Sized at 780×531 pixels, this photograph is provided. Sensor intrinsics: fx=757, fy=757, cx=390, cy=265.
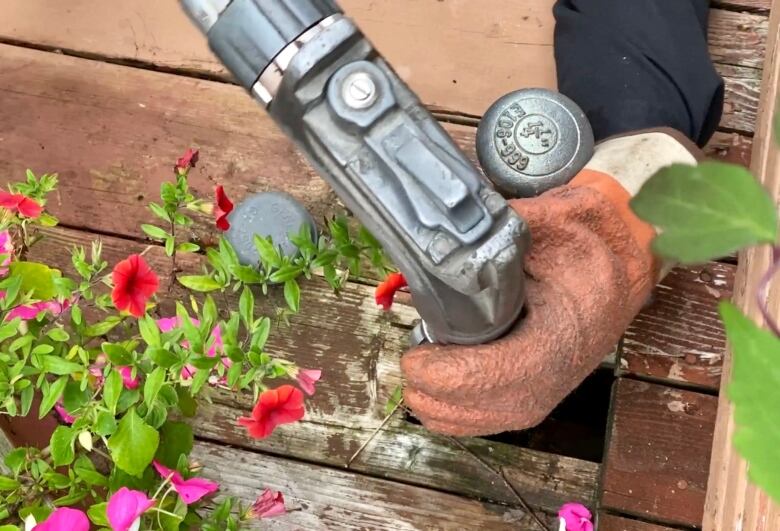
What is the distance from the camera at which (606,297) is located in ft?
2.67

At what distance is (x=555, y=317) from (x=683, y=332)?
424 mm

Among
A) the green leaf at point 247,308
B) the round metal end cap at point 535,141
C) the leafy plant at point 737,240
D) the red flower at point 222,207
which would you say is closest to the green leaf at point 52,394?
the green leaf at point 247,308

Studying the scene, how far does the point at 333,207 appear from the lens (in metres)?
1.22

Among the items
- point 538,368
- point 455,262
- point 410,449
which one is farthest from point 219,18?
point 410,449

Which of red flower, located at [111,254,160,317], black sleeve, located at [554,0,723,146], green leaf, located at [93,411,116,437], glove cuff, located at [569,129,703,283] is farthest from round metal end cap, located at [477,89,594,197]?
green leaf, located at [93,411,116,437]

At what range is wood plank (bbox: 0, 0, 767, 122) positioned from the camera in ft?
4.21

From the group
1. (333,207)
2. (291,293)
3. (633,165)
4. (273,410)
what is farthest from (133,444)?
(633,165)

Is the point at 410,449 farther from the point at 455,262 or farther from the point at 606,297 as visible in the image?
the point at 455,262

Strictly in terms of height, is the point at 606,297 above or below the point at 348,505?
above

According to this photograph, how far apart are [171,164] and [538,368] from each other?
0.79m

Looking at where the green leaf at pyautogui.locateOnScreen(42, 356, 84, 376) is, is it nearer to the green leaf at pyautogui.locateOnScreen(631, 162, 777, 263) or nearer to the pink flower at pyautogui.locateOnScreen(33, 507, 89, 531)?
the pink flower at pyautogui.locateOnScreen(33, 507, 89, 531)

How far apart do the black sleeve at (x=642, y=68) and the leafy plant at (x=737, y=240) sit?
0.87 meters

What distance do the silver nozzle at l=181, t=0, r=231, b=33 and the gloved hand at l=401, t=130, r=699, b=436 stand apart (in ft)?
1.21

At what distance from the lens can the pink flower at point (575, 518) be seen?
96cm
